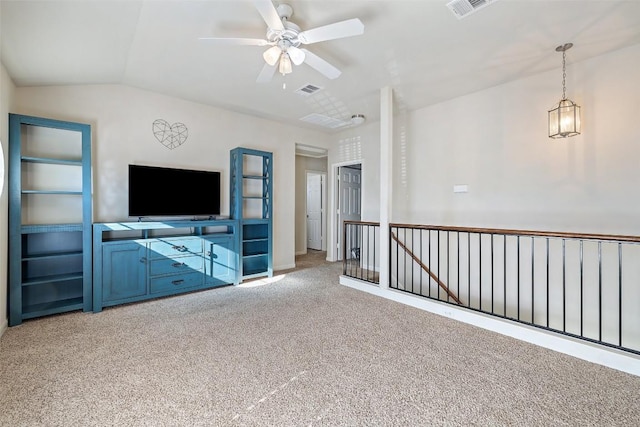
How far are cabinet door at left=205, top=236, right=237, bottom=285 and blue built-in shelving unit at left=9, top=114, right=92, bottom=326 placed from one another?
127cm

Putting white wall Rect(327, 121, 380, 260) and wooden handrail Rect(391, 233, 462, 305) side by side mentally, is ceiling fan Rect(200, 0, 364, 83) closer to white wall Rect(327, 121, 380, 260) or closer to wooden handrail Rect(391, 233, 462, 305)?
wooden handrail Rect(391, 233, 462, 305)

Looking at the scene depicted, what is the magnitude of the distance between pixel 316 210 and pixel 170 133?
4.03 metres

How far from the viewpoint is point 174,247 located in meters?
3.63

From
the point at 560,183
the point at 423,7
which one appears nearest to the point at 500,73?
the point at 560,183

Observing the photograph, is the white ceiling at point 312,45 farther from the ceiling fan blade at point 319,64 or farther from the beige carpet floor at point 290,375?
the beige carpet floor at point 290,375

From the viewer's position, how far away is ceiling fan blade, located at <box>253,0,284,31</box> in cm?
188

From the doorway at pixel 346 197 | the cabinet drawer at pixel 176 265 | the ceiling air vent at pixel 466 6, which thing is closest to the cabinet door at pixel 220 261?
the cabinet drawer at pixel 176 265

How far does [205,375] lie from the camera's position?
1986 mm

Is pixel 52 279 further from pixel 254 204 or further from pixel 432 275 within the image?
pixel 432 275

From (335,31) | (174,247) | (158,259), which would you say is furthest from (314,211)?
(335,31)

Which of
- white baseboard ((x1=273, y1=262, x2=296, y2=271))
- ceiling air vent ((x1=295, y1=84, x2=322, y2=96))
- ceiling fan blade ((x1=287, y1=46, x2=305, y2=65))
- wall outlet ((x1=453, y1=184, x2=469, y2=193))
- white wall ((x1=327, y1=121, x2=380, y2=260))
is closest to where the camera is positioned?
ceiling fan blade ((x1=287, y1=46, x2=305, y2=65))

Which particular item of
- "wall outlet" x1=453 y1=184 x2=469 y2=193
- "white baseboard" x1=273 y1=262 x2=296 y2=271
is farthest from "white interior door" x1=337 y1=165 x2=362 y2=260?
"wall outlet" x1=453 y1=184 x2=469 y2=193

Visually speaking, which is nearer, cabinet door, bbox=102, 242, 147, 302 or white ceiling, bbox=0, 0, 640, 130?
white ceiling, bbox=0, 0, 640, 130

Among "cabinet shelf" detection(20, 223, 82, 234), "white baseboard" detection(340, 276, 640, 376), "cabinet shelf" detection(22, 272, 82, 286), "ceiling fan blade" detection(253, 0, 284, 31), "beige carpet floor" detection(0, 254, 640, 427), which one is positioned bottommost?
"beige carpet floor" detection(0, 254, 640, 427)
